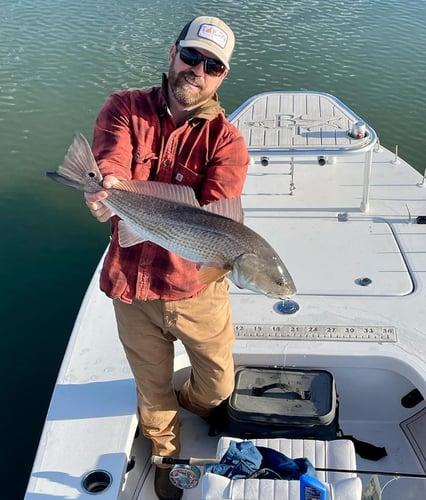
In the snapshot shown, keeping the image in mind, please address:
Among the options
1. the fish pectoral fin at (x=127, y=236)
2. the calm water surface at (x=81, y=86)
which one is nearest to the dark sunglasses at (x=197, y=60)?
the fish pectoral fin at (x=127, y=236)

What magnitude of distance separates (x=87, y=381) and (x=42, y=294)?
130 inches

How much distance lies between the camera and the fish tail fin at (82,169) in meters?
2.83

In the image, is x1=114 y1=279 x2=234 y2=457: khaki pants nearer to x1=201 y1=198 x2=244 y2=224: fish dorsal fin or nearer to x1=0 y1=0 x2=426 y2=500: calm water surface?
x1=201 y1=198 x2=244 y2=224: fish dorsal fin

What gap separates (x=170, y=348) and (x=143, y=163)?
1213 mm

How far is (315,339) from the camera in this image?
171 inches

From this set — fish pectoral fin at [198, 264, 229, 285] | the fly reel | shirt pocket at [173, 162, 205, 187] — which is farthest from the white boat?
shirt pocket at [173, 162, 205, 187]

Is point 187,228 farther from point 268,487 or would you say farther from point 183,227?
point 268,487

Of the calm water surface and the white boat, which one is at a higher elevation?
the calm water surface

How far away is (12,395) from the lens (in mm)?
5770

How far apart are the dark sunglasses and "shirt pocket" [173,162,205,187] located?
516 millimetres

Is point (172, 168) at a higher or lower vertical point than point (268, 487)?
higher

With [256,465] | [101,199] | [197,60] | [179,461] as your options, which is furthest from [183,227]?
[179,461]

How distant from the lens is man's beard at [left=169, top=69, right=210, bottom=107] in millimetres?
2996

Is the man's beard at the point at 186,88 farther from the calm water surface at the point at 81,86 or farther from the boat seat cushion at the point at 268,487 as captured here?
the calm water surface at the point at 81,86
